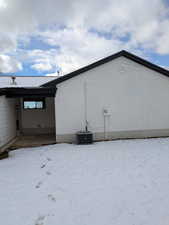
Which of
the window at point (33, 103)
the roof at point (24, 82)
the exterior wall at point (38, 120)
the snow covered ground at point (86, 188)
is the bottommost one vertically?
the snow covered ground at point (86, 188)

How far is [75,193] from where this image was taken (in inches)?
131

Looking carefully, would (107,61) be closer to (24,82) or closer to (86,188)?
(24,82)

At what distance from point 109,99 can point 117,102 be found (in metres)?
0.46

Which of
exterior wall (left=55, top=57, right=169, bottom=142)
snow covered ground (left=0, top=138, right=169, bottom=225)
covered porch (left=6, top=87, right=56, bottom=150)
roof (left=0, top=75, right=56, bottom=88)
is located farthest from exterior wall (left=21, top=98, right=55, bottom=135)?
snow covered ground (left=0, top=138, right=169, bottom=225)

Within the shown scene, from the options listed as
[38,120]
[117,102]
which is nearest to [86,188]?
[117,102]

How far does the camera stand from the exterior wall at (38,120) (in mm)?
10914

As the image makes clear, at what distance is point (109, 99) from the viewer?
8219mm

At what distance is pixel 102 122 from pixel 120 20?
6.15 metres

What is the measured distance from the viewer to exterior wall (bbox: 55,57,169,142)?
7902mm

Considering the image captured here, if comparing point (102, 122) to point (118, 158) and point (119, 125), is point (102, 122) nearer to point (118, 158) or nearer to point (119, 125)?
point (119, 125)

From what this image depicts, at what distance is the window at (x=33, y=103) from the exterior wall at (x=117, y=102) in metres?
3.69

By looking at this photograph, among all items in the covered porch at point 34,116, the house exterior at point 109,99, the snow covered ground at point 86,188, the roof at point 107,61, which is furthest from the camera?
the covered porch at point 34,116

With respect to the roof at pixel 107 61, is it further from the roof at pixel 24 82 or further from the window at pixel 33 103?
the window at pixel 33 103

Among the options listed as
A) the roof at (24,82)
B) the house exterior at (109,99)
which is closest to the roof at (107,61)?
the house exterior at (109,99)
